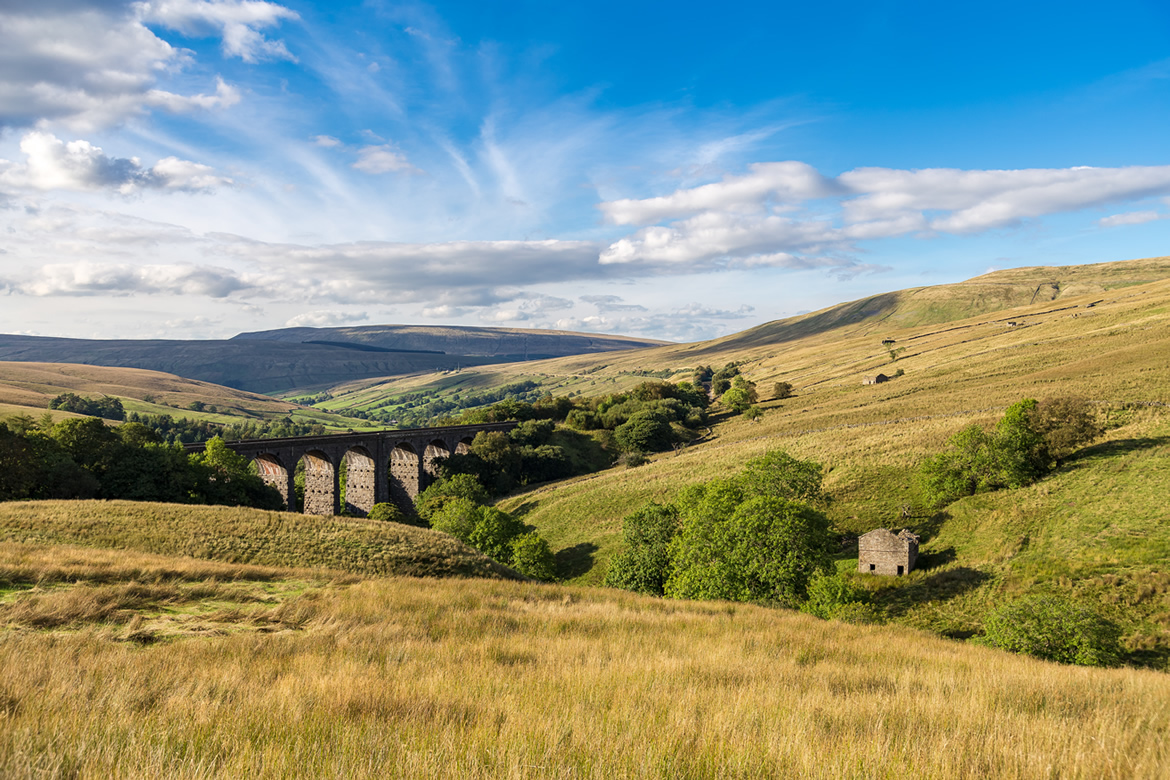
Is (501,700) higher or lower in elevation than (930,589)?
higher

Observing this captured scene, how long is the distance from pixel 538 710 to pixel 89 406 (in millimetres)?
171593

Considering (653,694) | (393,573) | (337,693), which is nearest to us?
(337,693)

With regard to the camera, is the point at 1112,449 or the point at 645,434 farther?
the point at 645,434

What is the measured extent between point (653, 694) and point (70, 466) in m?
51.4

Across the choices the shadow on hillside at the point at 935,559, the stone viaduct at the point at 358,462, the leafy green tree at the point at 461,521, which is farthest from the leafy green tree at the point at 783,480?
the stone viaduct at the point at 358,462

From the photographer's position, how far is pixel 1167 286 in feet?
392

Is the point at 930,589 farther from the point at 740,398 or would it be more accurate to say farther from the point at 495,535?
the point at 740,398

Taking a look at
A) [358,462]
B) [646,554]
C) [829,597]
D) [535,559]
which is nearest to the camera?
[829,597]

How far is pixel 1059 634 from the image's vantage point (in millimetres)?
21359

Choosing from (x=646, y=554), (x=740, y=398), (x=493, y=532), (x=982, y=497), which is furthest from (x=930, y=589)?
(x=740, y=398)

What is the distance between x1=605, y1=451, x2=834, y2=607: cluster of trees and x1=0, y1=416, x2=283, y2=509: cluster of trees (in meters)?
36.3

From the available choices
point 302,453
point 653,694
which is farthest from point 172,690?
point 302,453

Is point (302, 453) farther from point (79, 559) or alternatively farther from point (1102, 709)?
point (1102, 709)

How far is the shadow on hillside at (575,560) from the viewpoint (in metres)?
46.3
